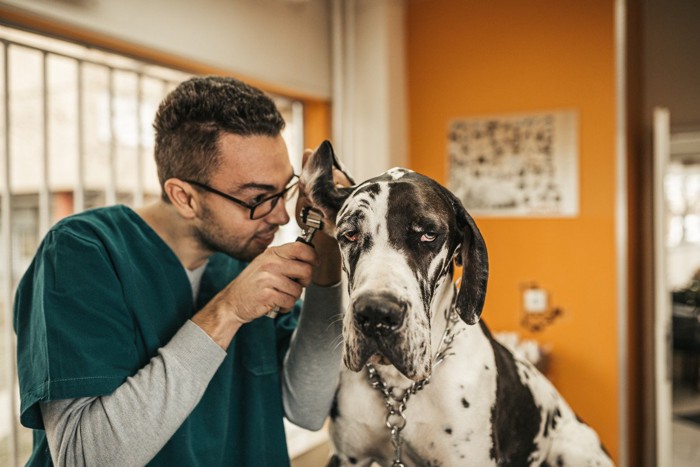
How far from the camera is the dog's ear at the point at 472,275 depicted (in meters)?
1.14

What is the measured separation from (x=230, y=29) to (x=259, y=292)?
6.01 ft

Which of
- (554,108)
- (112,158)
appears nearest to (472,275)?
(112,158)

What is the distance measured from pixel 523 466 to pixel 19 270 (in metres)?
1.81

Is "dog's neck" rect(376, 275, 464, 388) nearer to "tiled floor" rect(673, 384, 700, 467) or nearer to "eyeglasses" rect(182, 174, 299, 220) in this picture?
"eyeglasses" rect(182, 174, 299, 220)

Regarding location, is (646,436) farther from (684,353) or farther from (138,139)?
(138,139)

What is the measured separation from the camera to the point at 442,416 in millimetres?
1239

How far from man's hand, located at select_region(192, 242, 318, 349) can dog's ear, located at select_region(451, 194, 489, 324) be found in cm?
33

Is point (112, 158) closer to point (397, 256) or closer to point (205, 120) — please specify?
point (205, 120)

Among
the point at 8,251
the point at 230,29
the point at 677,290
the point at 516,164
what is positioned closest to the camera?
the point at 8,251

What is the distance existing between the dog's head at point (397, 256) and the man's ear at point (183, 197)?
34 cm

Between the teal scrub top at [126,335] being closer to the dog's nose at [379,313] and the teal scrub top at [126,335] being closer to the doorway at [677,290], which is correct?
the dog's nose at [379,313]

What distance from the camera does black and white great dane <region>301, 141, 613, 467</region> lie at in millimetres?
1012

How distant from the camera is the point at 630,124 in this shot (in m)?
3.52

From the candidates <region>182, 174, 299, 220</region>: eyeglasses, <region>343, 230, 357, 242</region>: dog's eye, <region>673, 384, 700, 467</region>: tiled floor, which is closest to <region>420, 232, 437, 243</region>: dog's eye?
<region>343, 230, 357, 242</region>: dog's eye
